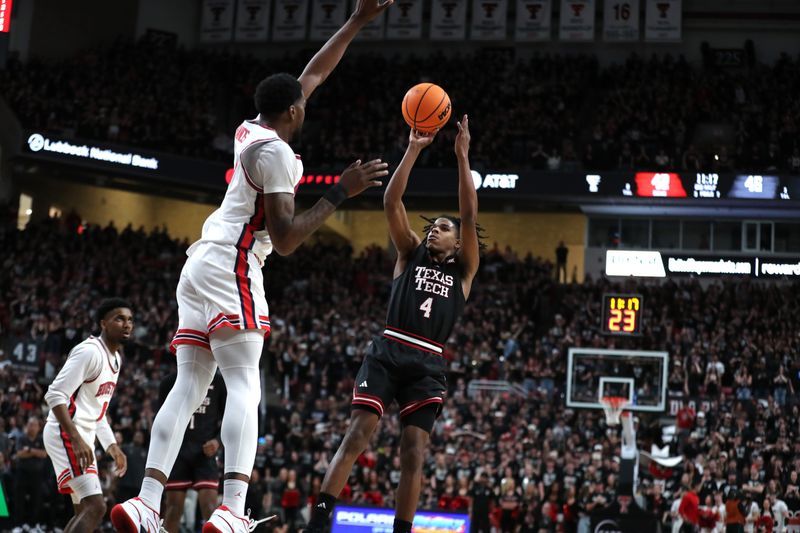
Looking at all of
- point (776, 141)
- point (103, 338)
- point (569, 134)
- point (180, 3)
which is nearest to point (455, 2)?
point (569, 134)

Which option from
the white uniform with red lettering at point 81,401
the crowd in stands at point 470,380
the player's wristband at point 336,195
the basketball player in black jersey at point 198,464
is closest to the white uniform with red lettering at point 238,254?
the player's wristband at point 336,195

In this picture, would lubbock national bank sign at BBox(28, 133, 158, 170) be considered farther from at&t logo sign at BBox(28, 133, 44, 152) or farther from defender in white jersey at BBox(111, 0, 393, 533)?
defender in white jersey at BBox(111, 0, 393, 533)

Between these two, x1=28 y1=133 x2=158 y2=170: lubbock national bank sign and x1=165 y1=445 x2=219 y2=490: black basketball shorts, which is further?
x1=28 y1=133 x2=158 y2=170: lubbock national bank sign

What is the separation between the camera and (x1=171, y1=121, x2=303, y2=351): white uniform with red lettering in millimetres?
5320

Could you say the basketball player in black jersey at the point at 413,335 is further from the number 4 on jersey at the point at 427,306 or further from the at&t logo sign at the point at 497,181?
the at&t logo sign at the point at 497,181

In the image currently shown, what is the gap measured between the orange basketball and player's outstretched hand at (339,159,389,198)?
69.5 inches

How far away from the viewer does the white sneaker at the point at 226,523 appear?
15.9 ft

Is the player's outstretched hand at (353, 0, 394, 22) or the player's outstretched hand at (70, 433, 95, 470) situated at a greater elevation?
the player's outstretched hand at (353, 0, 394, 22)

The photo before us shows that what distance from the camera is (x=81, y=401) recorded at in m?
8.42

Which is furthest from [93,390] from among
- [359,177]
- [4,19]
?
[4,19]

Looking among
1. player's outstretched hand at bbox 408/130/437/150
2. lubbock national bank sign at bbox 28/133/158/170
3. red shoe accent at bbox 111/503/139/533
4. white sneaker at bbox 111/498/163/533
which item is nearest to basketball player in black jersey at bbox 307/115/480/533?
player's outstretched hand at bbox 408/130/437/150

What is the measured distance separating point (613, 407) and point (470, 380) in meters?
4.69

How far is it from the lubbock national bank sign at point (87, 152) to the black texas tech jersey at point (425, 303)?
27.4 m

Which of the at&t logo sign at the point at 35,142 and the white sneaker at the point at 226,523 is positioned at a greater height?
the at&t logo sign at the point at 35,142
